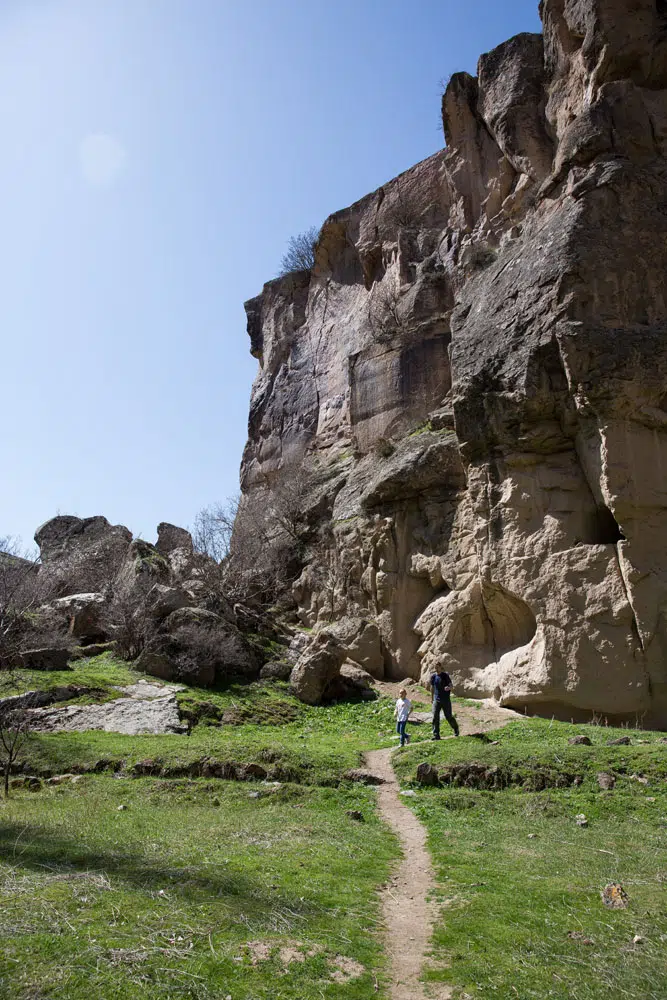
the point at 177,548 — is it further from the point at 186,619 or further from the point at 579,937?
the point at 579,937

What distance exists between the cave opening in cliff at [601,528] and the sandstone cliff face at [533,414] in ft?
0.29

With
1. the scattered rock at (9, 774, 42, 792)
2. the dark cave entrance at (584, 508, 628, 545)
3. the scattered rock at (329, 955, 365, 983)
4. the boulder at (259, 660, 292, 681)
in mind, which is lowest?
the scattered rock at (9, 774, 42, 792)

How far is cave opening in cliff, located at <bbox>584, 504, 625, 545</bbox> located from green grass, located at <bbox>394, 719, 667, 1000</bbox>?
6.80m

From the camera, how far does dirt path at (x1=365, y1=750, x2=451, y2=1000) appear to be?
5.13 meters

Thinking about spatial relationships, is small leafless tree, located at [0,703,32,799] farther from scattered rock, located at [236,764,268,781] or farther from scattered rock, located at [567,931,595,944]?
scattered rock, located at [567,931,595,944]

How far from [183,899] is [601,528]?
1651 cm

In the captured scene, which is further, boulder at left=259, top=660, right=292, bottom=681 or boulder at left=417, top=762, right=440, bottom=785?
boulder at left=259, top=660, right=292, bottom=681

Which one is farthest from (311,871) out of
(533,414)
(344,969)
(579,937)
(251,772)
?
(533,414)

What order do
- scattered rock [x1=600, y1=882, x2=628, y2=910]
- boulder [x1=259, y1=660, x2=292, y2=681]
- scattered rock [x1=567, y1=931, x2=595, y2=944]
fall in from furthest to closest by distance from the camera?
boulder [x1=259, y1=660, x2=292, y2=681]
scattered rock [x1=600, y1=882, x2=628, y2=910]
scattered rock [x1=567, y1=931, x2=595, y2=944]

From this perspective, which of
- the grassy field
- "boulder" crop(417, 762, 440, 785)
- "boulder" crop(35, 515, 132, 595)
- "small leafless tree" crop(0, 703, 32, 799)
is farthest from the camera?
"boulder" crop(35, 515, 132, 595)

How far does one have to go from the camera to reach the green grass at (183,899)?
4684 mm

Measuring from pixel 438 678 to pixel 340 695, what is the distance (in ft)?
22.6

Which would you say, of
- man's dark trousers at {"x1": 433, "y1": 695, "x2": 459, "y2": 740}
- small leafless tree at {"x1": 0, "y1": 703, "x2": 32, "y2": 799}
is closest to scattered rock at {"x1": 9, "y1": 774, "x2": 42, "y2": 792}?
small leafless tree at {"x1": 0, "y1": 703, "x2": 32, "y2": 799}

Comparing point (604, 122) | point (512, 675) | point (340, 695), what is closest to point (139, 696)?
point (340, 695)
